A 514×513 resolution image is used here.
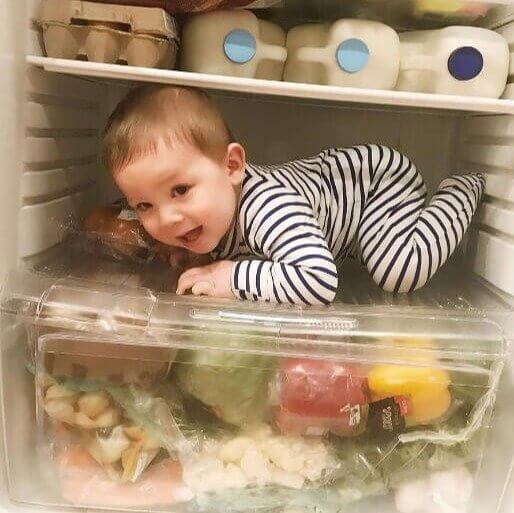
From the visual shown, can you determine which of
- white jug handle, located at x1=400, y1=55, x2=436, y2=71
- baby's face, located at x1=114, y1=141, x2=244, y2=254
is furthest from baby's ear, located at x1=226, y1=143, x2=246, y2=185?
white jug handle, located at x1=400, y1=55, x2=436, y2=71

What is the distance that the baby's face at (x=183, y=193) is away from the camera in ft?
2.97

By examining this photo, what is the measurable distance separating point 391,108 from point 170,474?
0.73 m

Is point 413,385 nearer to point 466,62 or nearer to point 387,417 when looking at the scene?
point 387,417

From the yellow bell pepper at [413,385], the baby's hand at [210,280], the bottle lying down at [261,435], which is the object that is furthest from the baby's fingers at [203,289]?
the yellow bell pepper at [413,385]

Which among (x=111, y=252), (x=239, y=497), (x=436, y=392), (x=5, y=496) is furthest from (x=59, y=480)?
(x=436, y=392)

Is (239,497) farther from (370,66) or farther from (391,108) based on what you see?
(391,108)

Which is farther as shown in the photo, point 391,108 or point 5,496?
point 391,108

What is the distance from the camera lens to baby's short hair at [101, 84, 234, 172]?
0.91 meters

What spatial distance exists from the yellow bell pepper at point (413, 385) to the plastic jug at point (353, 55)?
1.23 ft

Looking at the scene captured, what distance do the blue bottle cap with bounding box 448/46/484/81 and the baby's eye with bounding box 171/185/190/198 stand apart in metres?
0.38

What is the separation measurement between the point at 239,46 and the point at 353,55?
0.15 m

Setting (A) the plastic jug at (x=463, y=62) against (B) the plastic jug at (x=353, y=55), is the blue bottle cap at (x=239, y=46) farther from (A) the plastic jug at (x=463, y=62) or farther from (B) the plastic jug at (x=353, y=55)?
(A) the plastic jug at (x=463, y=62)

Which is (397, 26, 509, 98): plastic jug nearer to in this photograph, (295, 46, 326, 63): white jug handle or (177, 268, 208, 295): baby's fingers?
(295, 46, 326, 63): white jug handle

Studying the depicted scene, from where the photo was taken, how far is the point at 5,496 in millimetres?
917
